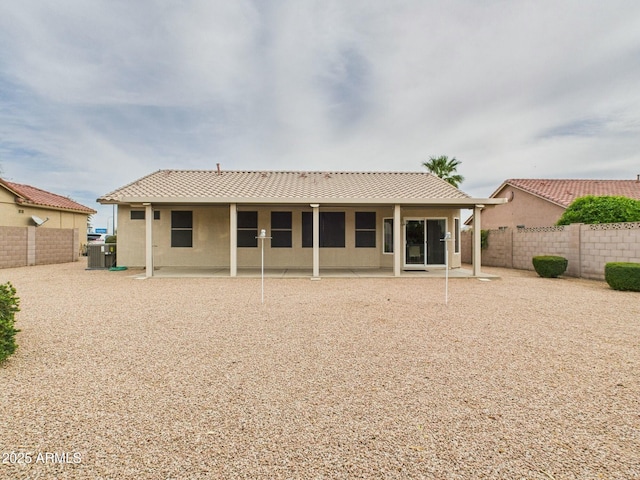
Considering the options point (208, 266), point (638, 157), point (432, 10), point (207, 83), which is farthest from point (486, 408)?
point (638, 157)

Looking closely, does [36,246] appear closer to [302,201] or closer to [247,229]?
[247,229]

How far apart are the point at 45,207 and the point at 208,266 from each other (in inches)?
485

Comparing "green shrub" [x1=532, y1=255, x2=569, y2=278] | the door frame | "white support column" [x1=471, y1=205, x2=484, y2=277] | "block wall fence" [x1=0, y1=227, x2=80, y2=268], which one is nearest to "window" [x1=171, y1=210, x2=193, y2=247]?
"block wall fence" [x1=0, y1=227, x2=80, y2=268]

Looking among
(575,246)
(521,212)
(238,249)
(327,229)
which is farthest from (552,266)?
(238,249)

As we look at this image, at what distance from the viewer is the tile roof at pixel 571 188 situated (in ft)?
60.7

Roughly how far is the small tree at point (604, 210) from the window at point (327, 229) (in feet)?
28.6

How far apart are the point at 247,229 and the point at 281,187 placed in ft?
7.37

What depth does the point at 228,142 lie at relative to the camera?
1989 cm

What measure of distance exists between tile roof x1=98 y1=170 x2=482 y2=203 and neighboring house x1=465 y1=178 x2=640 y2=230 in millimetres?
8055

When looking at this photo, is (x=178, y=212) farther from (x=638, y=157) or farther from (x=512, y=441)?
(x=638, y=157)

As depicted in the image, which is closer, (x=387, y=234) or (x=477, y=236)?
(x=477, y=236)

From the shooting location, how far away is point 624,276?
28.6 ft

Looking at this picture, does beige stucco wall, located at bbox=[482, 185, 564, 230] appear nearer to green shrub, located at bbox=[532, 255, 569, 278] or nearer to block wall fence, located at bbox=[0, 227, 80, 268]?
green shrub, located at bbox=[532, 255, 569, 278]

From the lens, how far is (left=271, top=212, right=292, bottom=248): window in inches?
526
